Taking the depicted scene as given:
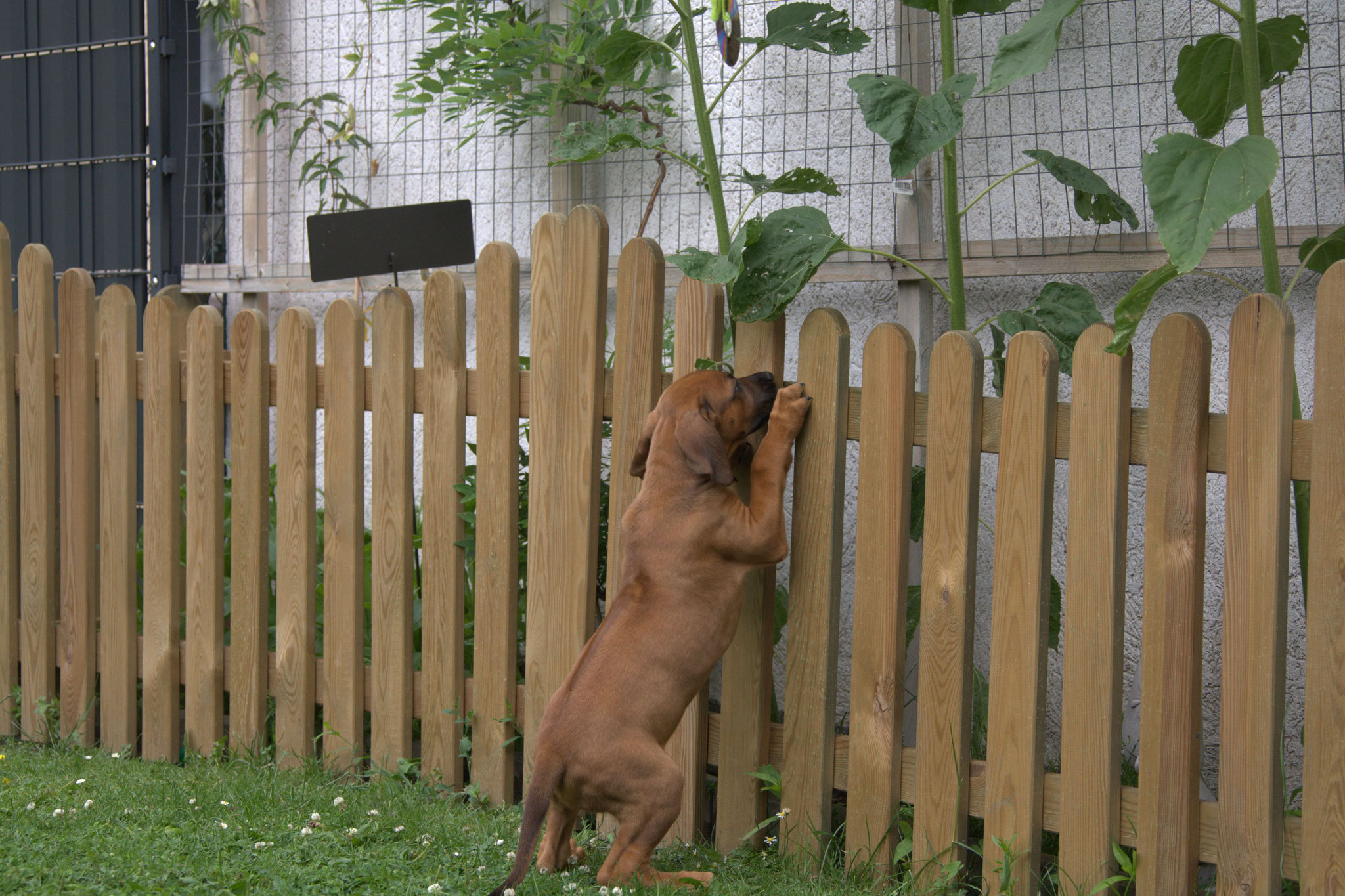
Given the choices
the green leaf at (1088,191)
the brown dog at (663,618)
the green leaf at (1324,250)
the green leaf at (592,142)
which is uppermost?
the green leaf at (592,142)

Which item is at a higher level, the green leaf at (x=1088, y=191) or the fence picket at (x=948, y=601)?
the green leaf at (x=1088, y=191)

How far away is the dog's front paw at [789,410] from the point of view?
3.54m

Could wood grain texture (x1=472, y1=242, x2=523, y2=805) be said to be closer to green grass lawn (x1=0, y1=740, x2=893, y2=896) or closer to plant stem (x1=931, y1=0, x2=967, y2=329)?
green grass lawn (x1=0, y1=740, x2=893, y2=896)

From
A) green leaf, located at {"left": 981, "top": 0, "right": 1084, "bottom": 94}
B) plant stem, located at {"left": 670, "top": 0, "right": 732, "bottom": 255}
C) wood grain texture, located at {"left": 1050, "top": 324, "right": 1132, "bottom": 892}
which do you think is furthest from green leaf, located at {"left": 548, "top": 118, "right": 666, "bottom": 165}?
wood grain texture, located at {"left": 1050, "top": 324, "right": 1132, "bottom": 892}

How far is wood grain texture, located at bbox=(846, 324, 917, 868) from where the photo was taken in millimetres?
3498

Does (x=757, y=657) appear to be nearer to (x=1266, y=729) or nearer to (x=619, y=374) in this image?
(x=619, y=374)

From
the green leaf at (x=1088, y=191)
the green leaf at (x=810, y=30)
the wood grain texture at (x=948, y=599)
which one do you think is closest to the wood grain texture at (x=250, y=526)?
the green leaf at (x=810, y=30)

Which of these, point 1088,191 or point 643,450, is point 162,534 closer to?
point 643,450

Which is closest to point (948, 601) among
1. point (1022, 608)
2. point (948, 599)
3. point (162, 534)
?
point (948, 599)

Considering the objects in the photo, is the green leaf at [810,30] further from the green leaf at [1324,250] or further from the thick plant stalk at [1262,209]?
the green leaf at [1324,250]

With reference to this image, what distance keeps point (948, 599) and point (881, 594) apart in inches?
8.4

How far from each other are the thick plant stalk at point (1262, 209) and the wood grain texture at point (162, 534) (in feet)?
13.1

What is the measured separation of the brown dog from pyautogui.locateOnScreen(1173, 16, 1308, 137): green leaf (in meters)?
1.38

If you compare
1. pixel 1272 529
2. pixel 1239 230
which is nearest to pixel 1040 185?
pixel 1239 230
